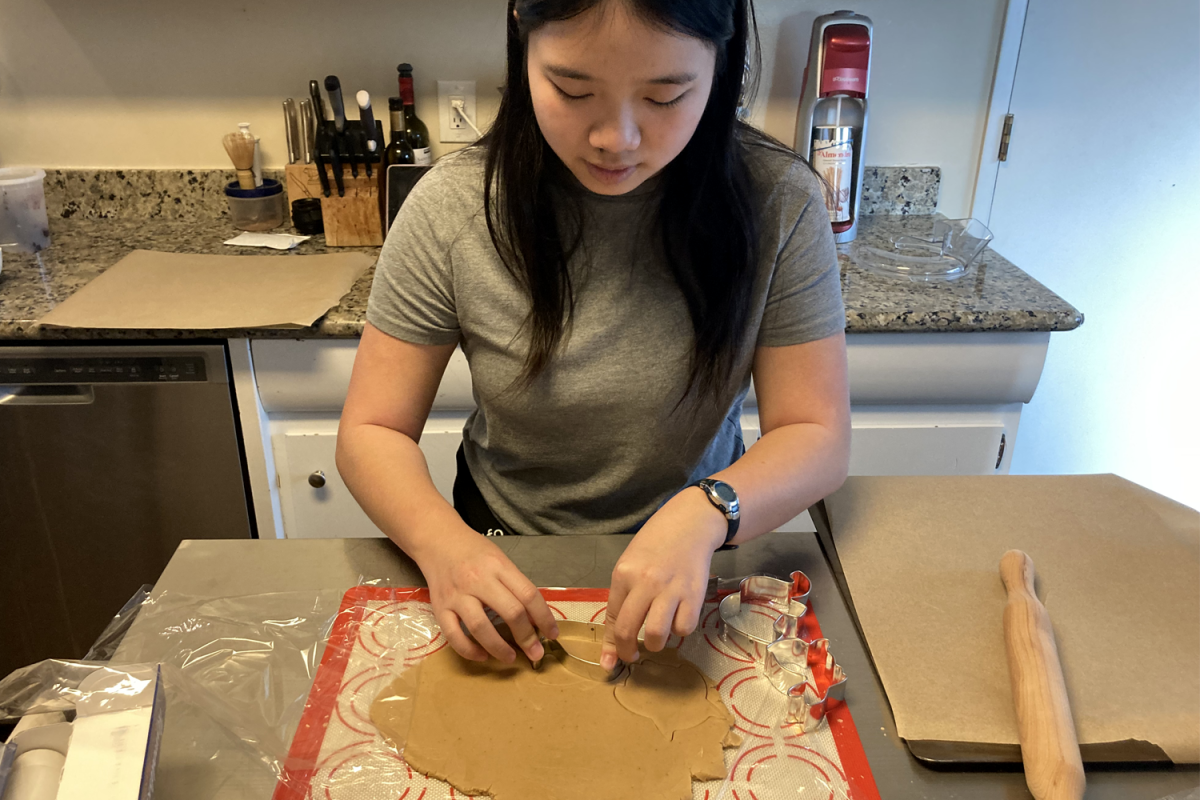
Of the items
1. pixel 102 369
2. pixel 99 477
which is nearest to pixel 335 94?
pixel 102 369

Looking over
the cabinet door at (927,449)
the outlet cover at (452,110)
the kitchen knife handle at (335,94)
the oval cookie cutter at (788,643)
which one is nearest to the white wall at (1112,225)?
the cabinet door at (927,449)

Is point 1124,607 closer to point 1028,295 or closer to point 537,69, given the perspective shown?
point 537,69

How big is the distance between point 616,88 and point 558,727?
49 cm

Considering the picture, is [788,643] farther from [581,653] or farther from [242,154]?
[242,154]

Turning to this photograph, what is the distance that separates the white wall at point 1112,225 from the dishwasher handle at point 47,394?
6.02 ft

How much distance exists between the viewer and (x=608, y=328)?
94cm

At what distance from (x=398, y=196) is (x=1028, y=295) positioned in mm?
1174

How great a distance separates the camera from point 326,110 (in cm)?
185

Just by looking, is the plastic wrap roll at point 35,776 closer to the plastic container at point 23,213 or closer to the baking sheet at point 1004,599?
the baking sheet at point 1004,599

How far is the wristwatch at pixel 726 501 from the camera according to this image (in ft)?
2.52

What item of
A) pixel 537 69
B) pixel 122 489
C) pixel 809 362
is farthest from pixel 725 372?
pixel 122 489

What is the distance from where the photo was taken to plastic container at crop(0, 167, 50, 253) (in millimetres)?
1672

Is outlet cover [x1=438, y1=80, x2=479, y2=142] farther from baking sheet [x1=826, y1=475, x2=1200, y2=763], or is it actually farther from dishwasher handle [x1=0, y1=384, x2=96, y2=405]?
baking sheet [x1=826, y1=475, x2=1200, y2=763]

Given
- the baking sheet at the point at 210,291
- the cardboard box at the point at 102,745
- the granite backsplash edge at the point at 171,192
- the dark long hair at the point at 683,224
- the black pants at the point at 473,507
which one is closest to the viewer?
the cardboard box at the point at 102,745
